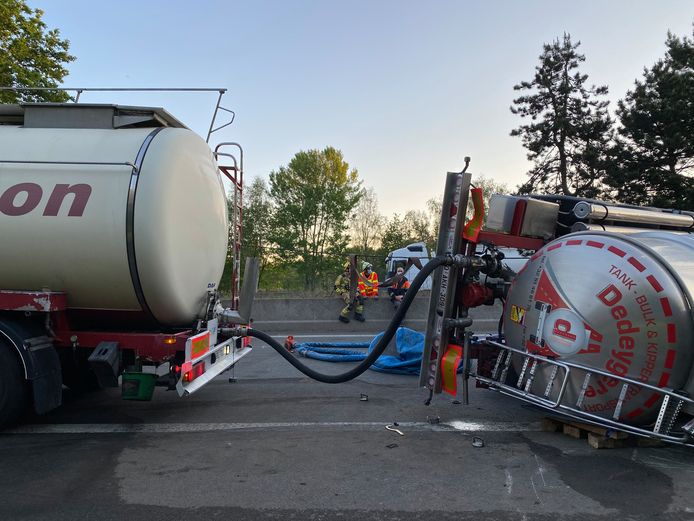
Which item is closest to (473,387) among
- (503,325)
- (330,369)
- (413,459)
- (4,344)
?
(503,325)

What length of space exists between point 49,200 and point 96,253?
2.07 feet

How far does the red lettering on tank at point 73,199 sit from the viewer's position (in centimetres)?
433

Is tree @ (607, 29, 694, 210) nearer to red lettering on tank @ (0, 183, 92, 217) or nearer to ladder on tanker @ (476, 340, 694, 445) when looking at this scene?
ladder on tanker @ (476, 340, 694, 445)

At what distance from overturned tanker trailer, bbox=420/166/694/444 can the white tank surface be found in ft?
8.52

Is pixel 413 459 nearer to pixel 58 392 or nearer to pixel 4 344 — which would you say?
pixel 58 392

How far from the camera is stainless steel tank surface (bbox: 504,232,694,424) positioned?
3.83 meters

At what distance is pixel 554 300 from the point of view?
14.5 feet

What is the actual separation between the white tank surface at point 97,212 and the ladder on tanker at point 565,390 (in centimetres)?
320

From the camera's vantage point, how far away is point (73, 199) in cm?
434

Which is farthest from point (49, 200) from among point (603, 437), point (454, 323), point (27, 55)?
point (27, 55)

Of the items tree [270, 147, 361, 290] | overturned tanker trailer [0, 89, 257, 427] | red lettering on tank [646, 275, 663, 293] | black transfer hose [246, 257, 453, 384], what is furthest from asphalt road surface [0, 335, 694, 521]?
tree [270, 147, 361, 290]

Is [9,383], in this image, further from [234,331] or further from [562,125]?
[562,125]

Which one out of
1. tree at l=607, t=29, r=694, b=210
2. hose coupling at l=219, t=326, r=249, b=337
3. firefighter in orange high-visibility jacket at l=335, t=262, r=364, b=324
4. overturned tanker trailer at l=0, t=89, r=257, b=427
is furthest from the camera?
tree at l=607, t=29, r=694, b=210

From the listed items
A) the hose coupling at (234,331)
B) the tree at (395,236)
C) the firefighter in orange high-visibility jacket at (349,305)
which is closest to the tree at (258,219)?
the tree at (395,236)
